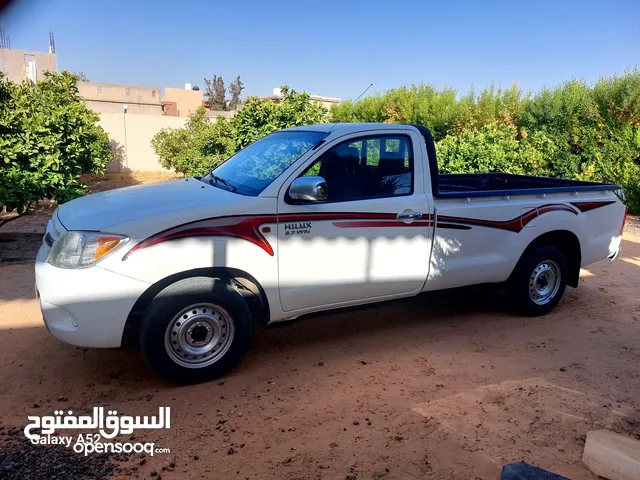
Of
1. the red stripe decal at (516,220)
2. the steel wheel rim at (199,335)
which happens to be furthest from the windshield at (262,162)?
the red stripe decal at (516,220)

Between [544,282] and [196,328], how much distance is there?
155 inches

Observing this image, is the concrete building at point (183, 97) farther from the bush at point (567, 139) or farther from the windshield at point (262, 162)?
the windshield at point (262, 162)

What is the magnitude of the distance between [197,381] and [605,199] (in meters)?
4.95

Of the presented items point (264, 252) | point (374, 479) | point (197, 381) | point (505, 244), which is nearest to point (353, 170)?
point (264, 252)

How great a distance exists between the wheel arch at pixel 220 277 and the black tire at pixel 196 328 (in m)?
0.06

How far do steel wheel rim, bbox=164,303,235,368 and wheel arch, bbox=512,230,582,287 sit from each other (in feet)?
11.8

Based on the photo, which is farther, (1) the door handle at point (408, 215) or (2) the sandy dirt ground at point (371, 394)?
(1) the door handle at point (408, 215)

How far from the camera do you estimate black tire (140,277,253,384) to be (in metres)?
3.86

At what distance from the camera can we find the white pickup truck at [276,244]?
150 inches

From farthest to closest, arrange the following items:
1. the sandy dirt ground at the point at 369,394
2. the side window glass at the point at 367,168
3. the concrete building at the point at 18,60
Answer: the side window glass at the point at 367,168
the sandy dirt ground at the point at 369,394
the concrete building at the point at 18,60

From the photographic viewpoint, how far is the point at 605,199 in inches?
242

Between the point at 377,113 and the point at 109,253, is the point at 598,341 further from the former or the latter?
the point at 377,113

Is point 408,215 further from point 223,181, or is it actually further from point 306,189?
point 223,181

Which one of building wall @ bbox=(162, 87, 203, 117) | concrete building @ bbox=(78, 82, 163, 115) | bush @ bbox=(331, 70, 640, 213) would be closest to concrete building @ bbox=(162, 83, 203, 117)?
building wall @ bbox=(162, 87, 203, 117)
